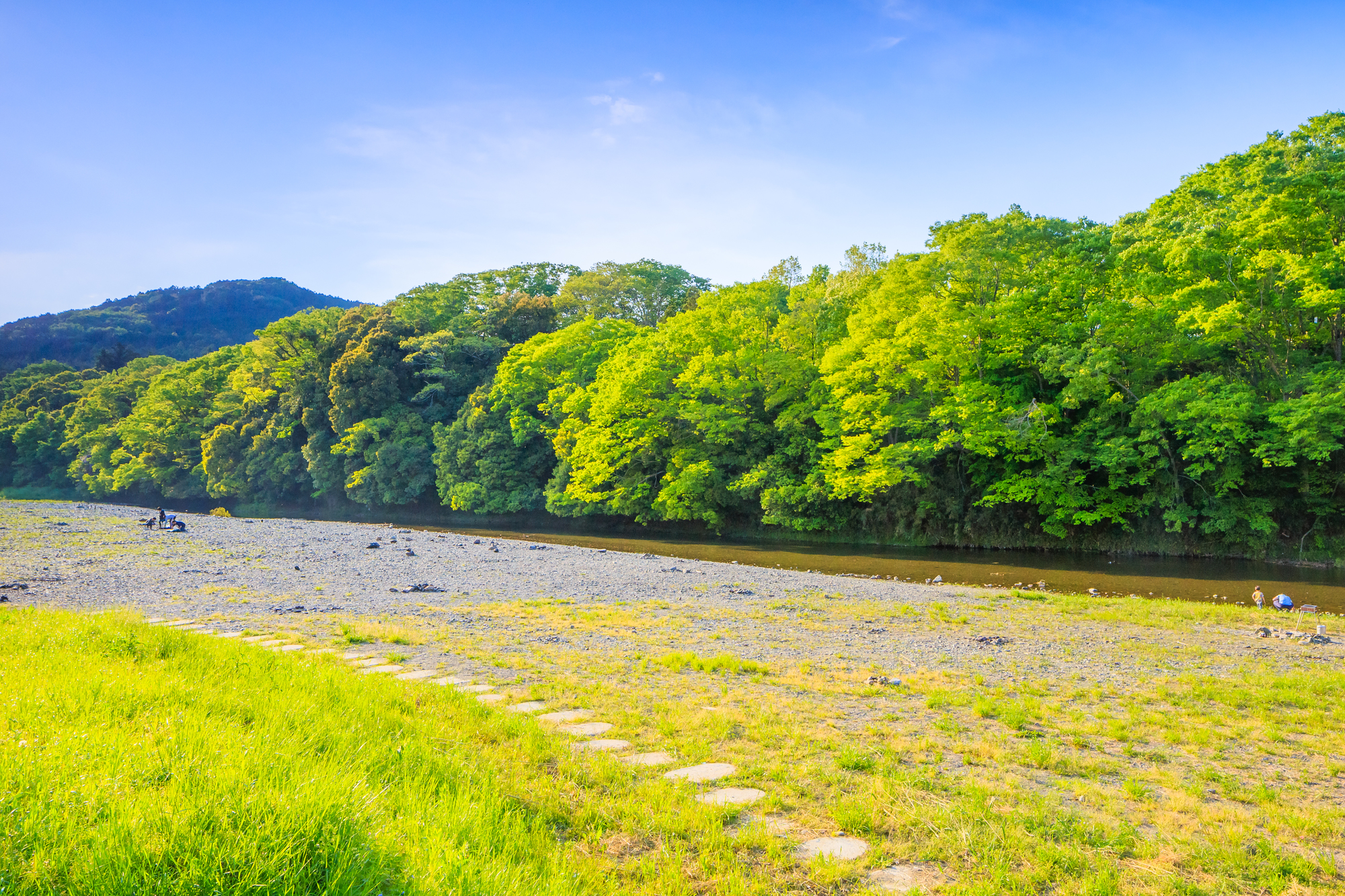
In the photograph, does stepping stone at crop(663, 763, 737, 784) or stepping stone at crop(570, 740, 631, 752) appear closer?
stepping stone at crop(663, 763, 737, 784)

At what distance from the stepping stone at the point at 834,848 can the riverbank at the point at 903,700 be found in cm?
4

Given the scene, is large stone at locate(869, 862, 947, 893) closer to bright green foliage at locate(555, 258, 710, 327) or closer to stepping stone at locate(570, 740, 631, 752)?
stepping stone at locate(570, 740, 631, 752)

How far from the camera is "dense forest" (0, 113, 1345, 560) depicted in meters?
20.1

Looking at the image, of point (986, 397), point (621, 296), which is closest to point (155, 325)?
point (621, 296)

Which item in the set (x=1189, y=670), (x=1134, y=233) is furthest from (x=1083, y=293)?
(x=1189, y=670)

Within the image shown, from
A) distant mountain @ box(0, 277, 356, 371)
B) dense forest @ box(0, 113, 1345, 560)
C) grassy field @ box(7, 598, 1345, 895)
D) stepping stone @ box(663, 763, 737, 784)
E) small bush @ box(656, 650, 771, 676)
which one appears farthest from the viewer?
distant mountain @ box(0, 277, 356, 371)

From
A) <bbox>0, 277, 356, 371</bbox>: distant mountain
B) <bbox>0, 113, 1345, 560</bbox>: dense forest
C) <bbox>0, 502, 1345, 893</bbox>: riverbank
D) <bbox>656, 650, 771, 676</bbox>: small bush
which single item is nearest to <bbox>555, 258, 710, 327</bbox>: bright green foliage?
<bbox>0, 113, 1345, 560</bbox>: dense forest

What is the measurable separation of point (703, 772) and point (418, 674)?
378 centimetres

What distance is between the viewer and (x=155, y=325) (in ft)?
511

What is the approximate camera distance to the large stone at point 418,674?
670cm

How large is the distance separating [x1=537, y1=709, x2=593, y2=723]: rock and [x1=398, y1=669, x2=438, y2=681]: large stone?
175cm

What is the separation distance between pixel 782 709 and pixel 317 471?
51614 mm

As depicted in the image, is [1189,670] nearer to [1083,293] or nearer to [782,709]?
[782,709]

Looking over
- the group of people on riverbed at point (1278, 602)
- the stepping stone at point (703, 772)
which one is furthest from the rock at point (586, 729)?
the group of people on riverbed at point (1278, 602)
